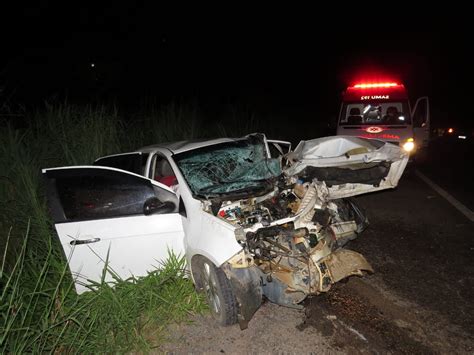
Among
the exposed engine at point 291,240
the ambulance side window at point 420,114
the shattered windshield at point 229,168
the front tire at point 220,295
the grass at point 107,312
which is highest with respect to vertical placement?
the ambulance side window at point 420,114

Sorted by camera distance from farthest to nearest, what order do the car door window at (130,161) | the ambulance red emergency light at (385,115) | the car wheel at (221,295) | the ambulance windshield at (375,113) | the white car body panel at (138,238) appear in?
the ambulance windshield at (375,113), the ambulance red emergency light at (385,115), the car door window at (130,161), the white car body panel at (138,238), the car wheel at (221,295)

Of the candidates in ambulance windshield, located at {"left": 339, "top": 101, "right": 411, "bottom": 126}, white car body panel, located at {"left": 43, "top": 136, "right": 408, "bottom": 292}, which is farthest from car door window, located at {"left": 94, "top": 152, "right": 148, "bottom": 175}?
ambulance windshield, located at {"left": 339, "top": 101, "right": 411, "bottom": 126}

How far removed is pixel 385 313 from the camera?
3105mm

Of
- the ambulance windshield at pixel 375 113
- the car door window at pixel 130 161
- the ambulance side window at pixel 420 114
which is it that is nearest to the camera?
the car door window at pixel 130 161

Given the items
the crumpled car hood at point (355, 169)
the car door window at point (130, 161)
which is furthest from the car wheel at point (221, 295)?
the car door window at point (130, 161)

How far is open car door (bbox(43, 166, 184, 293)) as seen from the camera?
10.4ft

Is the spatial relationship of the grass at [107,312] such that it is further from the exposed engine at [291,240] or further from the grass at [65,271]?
the exposed engine at [291,240]

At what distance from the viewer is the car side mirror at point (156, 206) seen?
10.3ft

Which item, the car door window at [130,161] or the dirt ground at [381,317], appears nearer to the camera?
the dirt ground at [381,317]

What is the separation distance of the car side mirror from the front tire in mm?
578

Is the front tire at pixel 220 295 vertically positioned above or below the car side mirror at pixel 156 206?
below

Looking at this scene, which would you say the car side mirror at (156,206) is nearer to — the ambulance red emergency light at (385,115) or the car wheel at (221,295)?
the car wheel at (221,295)

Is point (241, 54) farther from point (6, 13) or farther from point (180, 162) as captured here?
point (180, 162)

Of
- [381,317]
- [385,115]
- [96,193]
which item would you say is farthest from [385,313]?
[385,115]
